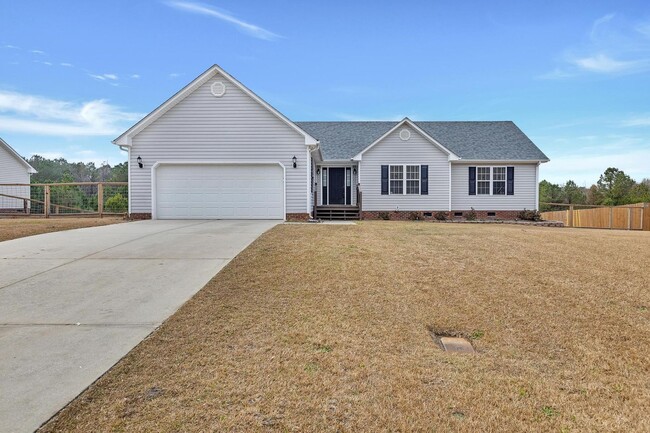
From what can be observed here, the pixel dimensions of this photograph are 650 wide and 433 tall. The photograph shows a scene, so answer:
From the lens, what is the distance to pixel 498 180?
21.1m

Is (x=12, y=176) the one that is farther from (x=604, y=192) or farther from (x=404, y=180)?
(x=604, y=192)

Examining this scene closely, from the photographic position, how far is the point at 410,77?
21.8 metres

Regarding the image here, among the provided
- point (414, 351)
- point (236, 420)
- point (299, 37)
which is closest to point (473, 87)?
point (299, 37)

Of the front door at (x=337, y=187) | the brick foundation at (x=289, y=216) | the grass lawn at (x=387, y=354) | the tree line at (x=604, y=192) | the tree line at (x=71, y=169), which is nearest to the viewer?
the grass lawn at (x=387, y=354)

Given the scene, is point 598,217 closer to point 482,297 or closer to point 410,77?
point 410,77

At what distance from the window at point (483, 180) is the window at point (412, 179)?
3.56m

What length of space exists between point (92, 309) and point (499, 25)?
1699 cm

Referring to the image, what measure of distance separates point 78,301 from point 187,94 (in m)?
12.4

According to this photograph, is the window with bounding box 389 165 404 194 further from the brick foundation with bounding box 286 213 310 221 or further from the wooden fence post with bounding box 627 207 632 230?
the wooden fence post with bounding box 627 207 632 230

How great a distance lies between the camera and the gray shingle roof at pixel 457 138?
Answer: 2111cm

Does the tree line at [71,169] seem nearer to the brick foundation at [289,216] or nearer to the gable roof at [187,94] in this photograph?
the gable roof at [187,94]

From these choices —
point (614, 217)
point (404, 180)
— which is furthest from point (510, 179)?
point (614, 217)

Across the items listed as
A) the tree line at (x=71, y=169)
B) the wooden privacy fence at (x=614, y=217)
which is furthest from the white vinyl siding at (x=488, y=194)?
the tree line at (x=71, y=169)

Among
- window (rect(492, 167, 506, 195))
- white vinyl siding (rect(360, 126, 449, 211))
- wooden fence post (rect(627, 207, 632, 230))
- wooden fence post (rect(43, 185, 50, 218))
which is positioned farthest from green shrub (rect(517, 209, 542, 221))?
wooden fence post (rect(43, 185, 50, 218))
